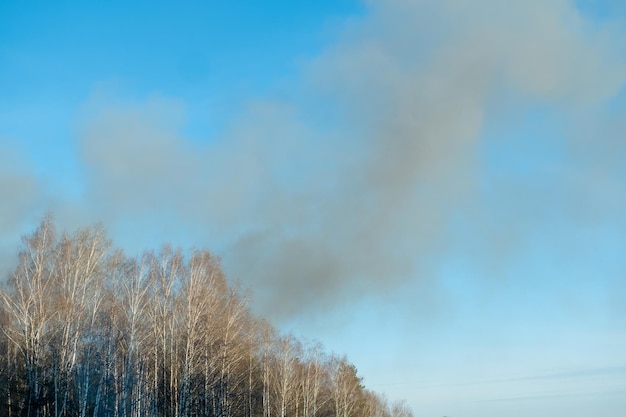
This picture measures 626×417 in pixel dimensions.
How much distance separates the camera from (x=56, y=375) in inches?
1420

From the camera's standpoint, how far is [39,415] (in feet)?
115

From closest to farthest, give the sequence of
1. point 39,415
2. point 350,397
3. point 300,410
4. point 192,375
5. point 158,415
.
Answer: point 39,415, point 192,375, point 158,415, point 300,410, point 350,397

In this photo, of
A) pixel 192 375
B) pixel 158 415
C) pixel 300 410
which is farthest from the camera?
pixel 300 410

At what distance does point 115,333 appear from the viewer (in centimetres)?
4222

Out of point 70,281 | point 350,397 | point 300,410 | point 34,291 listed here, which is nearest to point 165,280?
point 70,281

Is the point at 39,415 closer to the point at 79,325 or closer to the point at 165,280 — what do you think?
the point at 79,325

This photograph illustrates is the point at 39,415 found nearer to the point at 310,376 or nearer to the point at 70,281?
the point at 70,281

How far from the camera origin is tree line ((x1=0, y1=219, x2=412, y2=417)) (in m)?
36.3

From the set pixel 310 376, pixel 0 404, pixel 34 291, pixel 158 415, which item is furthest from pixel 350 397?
pixel 34 291

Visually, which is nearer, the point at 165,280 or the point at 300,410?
the point at 165,280

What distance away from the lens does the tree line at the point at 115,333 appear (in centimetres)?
3628

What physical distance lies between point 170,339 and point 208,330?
3792 mm

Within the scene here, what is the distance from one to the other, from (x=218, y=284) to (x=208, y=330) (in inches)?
155

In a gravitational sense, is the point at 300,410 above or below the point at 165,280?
below
